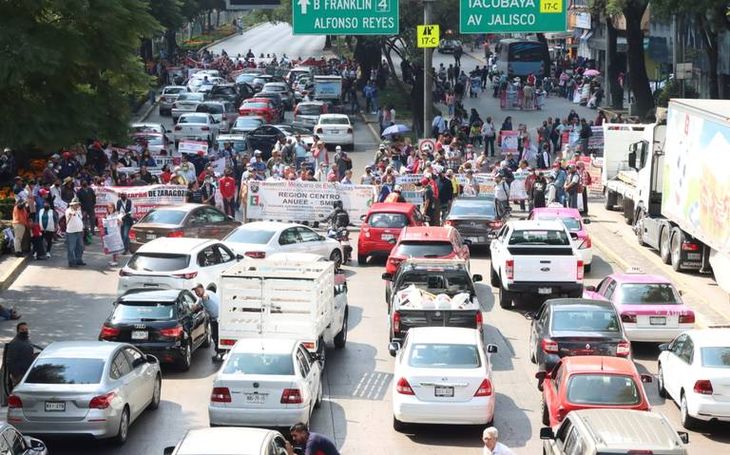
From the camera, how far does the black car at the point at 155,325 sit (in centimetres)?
2338

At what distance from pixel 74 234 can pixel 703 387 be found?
17.8 metres

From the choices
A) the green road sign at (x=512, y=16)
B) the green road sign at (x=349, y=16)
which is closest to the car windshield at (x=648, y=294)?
the green road sign at (x=512, y=16)

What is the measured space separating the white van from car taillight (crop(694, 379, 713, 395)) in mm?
3739

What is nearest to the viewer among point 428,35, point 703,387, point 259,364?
point 259,364

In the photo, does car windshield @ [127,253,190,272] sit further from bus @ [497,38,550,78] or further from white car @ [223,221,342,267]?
bus @ [497,38,550,78]

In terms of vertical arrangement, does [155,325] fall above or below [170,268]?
below

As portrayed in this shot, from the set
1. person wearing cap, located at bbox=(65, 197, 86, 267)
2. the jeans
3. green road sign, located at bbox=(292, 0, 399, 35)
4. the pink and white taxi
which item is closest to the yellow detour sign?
green road sign, located at bbox=(292, 0, 399, 35)

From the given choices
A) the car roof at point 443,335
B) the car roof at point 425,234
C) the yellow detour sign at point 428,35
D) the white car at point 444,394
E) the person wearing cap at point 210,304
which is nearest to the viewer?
the white car at point 444,394

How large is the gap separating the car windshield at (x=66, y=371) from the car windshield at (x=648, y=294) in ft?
33.1

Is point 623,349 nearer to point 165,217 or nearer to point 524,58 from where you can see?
point 165,217

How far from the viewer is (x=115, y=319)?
2356cm

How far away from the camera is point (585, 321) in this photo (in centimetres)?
2306

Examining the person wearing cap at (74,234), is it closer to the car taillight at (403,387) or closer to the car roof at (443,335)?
the car roof at (443,335)

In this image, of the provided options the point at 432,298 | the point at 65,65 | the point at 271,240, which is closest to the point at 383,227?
the point at 271,240
